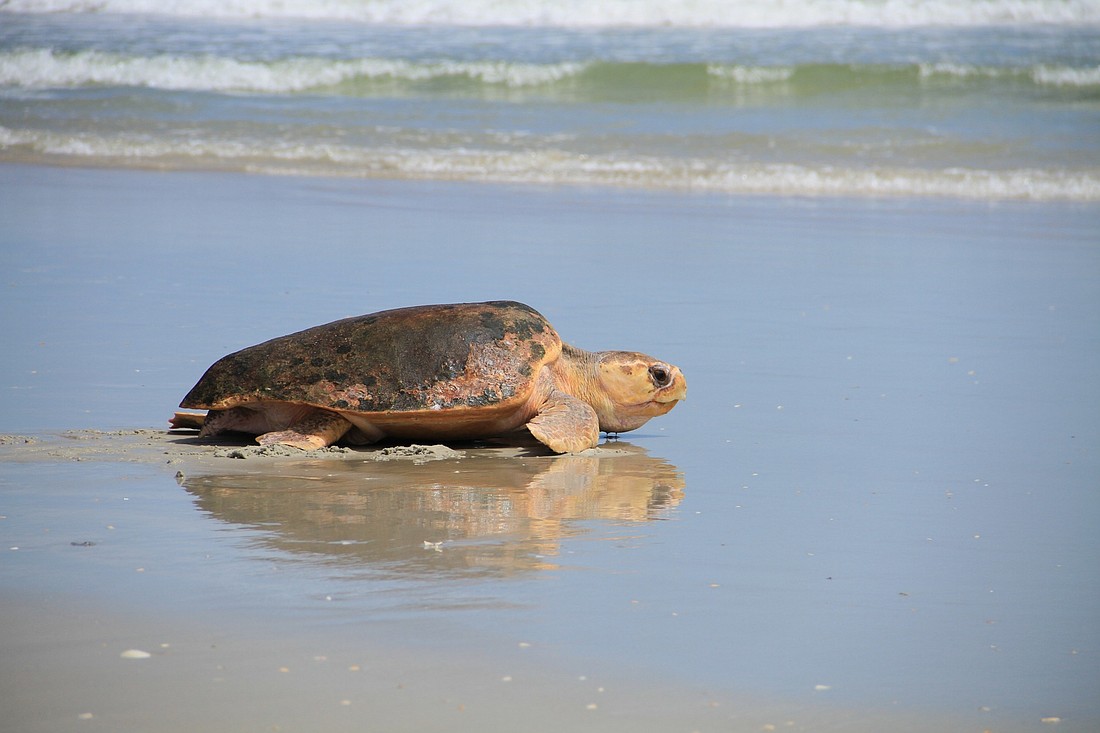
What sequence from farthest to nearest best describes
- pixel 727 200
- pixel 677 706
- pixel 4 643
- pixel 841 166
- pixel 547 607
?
1. pixel 841 166
2. pixel 727 200
3. pixel 547 607
4. pixel 4 643
5. pixel 677 706

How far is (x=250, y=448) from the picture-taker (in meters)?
5.92

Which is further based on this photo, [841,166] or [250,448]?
[841,166]

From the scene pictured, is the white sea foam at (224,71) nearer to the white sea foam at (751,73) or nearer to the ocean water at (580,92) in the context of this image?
the ocean water at (580,92)

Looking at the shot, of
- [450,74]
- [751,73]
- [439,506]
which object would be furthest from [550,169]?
[439,506]

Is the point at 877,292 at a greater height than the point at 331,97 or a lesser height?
lesser

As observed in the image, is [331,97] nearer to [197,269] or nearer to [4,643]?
[197,269]

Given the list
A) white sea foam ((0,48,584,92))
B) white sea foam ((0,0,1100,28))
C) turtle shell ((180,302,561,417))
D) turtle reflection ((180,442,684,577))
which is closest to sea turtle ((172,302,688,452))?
turtle shell ((180,302,561,417))

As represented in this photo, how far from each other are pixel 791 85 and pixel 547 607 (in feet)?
76.7

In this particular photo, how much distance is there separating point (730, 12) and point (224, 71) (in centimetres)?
1601

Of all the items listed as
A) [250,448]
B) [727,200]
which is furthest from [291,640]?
[727,200]

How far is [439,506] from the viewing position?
5.04 m

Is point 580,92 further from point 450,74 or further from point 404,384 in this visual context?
point 404,384

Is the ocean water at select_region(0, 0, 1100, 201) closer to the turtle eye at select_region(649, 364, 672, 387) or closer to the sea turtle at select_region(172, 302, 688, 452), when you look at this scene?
the turtle eye at select_region(649, 364, 672, 387)

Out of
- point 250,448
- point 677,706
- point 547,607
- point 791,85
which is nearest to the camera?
point 677,706
